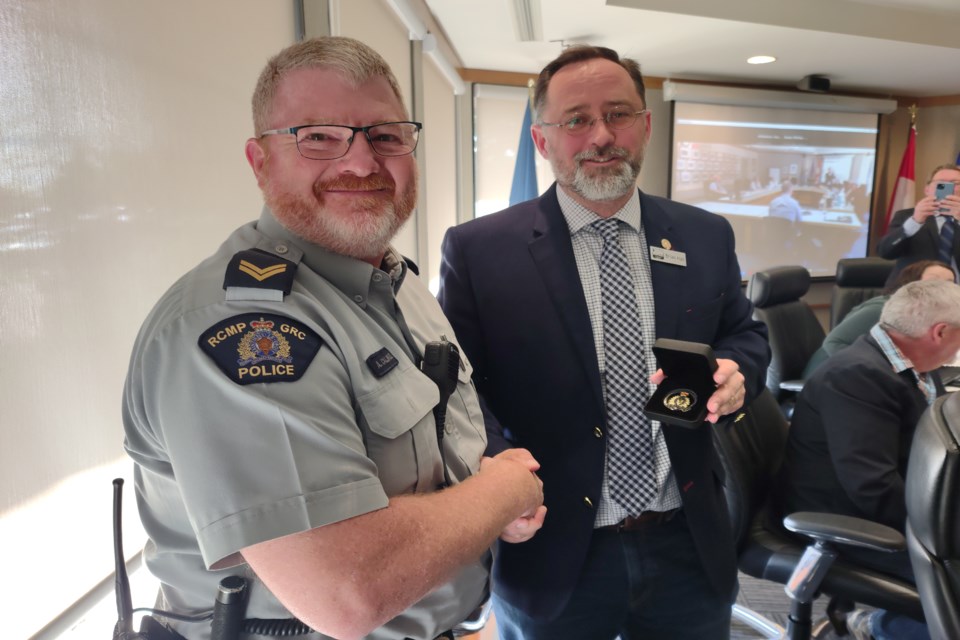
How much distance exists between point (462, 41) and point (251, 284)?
4.29 metres

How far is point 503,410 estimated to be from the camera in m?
1.26

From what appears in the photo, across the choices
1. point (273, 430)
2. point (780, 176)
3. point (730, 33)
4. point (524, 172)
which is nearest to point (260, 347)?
point (273, 430)

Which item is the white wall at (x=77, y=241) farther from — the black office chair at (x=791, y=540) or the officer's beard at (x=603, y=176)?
the black office chair at (x=791, y=540)

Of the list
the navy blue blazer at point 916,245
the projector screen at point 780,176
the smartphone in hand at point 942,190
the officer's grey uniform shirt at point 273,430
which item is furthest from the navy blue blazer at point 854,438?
the projector screen at point 780,176

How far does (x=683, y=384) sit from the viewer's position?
112 cm

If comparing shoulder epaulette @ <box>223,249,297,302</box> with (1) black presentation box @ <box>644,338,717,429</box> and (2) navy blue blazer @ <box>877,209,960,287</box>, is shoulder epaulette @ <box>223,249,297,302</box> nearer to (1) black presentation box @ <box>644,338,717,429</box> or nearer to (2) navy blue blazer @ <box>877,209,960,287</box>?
(1) black presentation box @ <box>644,338,717,429</box>

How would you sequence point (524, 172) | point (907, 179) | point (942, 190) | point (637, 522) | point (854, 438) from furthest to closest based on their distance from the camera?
point (907, 179), point (524, 172), point (942, 190), point (854, 438), point (637, 522)

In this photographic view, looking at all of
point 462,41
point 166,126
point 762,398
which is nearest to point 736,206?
point 462,41

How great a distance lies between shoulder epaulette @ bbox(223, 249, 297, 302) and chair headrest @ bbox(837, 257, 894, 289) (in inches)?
181

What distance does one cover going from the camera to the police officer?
604 mm

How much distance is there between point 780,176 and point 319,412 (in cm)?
654

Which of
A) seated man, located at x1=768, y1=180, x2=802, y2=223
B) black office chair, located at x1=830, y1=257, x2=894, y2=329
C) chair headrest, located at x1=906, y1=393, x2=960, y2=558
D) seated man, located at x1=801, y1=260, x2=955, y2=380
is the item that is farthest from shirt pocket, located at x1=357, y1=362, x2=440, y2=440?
seated man, located at x1=768, y1=180, x2=802, y2=223

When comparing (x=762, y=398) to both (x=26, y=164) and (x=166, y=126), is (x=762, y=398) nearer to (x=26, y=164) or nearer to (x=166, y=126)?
(x=166, y=126)

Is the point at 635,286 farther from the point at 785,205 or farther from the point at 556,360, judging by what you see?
the point at 785,205
